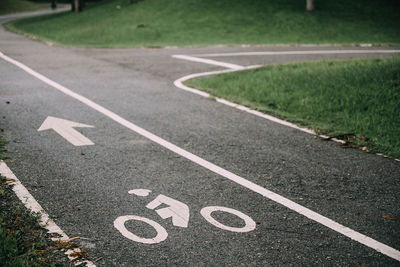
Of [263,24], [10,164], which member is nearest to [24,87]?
[10,164]

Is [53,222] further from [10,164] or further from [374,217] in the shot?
[374,217]

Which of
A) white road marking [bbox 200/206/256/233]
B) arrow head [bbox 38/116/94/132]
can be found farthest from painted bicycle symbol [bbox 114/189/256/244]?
arrow head [bbox 38/116/94/132]

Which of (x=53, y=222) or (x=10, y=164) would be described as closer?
(x=53, y=222)

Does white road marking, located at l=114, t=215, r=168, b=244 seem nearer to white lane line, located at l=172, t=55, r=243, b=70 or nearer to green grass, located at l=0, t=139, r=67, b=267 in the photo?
green grass, located at l=0, t=139, r=67, b=267

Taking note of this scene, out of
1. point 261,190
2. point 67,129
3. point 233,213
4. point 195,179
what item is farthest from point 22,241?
point 67,129

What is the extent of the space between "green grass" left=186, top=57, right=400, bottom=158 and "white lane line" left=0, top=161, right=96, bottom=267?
14.9ft

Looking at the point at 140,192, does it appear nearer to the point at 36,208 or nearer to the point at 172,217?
the point at 172,217

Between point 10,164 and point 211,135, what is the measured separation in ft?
9.43

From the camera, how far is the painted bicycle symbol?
3.64 m

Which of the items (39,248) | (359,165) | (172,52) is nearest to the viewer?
(39,248)

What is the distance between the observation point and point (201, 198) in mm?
4352

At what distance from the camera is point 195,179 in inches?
189

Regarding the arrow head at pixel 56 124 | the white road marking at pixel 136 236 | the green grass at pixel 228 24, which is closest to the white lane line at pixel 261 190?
the arrow head at pixel 56 124

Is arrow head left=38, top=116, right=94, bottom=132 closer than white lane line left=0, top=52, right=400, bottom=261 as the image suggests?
No
